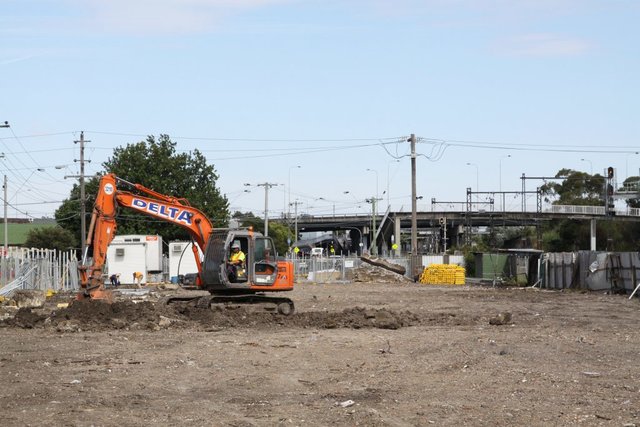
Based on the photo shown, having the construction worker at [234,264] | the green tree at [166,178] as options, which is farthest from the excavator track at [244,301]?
the green tree at [166,178]

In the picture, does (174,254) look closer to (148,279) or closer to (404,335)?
(148,279)

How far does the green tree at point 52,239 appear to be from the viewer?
98.4 metres

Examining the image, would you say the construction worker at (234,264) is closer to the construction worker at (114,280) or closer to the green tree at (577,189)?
the construction worker at (114,280)

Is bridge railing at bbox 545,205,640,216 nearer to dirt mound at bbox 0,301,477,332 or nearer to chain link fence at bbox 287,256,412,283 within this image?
chain link fence at bbox 287,256,412,283

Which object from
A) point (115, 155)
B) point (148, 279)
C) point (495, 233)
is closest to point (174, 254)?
point (148, 279)

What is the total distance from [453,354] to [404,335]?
4642 millimetres

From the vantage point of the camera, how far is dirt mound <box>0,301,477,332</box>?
24562 mm

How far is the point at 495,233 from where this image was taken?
123 meters

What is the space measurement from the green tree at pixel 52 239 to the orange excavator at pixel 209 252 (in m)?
71.6

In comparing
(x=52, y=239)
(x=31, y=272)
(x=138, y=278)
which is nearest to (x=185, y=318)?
(x=31, y=272)

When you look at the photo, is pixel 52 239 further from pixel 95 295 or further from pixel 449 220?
pixel 95 295

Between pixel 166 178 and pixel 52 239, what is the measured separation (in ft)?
57.6

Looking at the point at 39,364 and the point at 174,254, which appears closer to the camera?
the point at 39,364

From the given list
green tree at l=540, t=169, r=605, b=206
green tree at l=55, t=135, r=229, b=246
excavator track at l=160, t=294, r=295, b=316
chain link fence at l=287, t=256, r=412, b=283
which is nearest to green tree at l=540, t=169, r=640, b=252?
green tree at l=540, t=169, r=605, b=206
